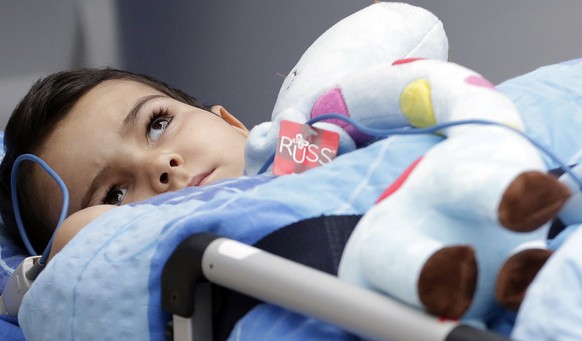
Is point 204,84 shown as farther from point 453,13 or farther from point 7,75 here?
point 453,13

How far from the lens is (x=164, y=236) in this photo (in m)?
0.75

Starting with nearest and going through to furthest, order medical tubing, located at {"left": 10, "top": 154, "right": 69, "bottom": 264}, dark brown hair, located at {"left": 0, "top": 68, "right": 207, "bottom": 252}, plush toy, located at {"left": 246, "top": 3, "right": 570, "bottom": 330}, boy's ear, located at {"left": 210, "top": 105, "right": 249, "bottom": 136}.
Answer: plush toy, located at {"left": 246, "top": 3, "right": 570, "bottom": 330} → medical tubing, located at {"left": 10, "top": 154, "right": 69, "bottom": 264} → dark brown hair, located at {"left": 0, "top": 68, "right": 207, "bottom": 252} → boy's ear, located at {"left": 210, "top": 105, "right": 249, "bottom": 136}

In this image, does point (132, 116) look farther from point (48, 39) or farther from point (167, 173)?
point (48, 39)

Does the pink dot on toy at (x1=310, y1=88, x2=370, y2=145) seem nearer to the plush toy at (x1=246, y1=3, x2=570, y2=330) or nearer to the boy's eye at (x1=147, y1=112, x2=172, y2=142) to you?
the plush toy at (x1=246, y1=3, x2=570, y2=330)

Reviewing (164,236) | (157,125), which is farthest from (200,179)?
(164,236)

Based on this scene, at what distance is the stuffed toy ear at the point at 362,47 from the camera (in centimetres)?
108

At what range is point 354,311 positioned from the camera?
22.7 inches

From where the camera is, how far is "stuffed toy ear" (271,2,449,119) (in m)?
1.08

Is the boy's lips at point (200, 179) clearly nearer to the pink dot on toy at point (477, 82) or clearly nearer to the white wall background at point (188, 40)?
the pink dot on toy at point (477, 82)

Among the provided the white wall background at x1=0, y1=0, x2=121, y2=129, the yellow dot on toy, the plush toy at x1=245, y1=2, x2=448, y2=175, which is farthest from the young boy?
the white wall background at x1=0, y1=0, x2=121, y2=129

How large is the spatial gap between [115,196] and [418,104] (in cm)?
59

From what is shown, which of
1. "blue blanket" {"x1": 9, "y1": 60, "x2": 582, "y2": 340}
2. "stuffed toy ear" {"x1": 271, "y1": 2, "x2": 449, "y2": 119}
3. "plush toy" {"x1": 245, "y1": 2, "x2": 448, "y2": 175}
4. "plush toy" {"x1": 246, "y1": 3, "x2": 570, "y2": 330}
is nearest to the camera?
"plush toy" {"x1": 246, "y1": 3, "x2": 570, "y2": 330}

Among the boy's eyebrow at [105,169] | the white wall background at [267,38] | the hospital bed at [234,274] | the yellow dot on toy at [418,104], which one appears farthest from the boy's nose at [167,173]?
the white wall background at [267,38]

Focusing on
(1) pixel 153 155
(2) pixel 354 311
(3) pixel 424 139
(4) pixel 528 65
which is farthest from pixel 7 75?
(2) pixel 354 311
